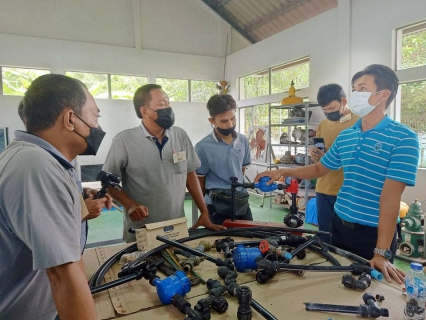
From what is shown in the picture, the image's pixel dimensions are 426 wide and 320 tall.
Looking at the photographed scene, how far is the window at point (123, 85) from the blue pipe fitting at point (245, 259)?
625 cm

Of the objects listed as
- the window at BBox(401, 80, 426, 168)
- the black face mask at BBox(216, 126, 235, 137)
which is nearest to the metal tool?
the black face mask at BBox(216, 126, 235, 137)

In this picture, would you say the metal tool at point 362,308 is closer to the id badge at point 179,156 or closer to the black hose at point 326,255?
the black hose at point 326,255

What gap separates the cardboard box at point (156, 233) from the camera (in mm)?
1391

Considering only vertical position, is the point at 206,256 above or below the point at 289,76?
below

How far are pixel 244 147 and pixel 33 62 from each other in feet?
18.3

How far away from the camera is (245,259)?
1.16 metres

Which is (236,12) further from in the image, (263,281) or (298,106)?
(263,281)

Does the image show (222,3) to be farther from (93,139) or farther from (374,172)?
(93,139)

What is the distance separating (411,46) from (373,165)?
11.9 ft

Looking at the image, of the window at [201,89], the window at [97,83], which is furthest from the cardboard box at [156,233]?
the window at [201,89]

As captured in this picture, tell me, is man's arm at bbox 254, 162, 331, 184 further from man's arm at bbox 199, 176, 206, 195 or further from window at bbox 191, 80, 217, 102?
window at bbox 191, 80, 217, 102

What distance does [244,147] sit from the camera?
2346 millimetres

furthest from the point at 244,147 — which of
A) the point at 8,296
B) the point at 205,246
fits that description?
the point at 8,296

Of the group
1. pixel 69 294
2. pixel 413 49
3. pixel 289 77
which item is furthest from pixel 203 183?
pixel 289 77
